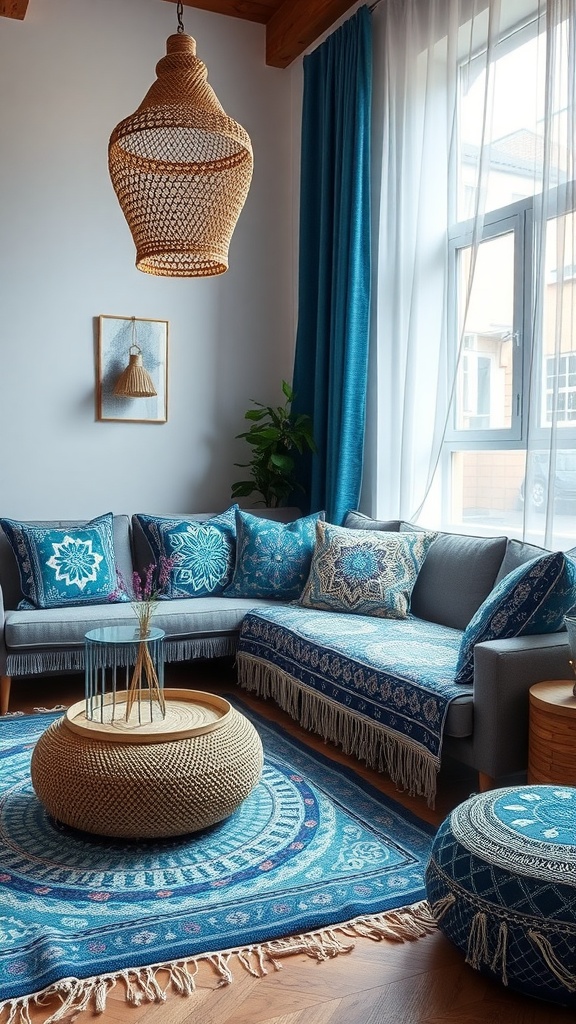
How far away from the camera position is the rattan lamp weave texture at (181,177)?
2566 millimetres

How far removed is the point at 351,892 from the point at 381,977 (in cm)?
31

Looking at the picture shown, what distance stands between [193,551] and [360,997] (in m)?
2.56

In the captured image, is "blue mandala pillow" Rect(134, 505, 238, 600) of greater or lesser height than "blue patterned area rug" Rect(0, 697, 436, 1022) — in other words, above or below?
above

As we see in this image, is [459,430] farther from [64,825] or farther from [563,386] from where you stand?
[64,825]

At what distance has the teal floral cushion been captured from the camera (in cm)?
353

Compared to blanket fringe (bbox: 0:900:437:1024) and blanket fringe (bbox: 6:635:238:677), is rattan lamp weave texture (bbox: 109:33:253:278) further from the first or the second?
blanket fringe (bbox: 0:900:437:1024)

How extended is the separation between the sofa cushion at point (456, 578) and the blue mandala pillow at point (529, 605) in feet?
2.24

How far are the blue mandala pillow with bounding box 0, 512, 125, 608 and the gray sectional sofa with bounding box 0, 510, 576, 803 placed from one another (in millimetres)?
79

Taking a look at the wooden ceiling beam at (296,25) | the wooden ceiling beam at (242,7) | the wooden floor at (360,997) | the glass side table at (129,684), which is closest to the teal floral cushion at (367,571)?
the glass side table at (129,684)

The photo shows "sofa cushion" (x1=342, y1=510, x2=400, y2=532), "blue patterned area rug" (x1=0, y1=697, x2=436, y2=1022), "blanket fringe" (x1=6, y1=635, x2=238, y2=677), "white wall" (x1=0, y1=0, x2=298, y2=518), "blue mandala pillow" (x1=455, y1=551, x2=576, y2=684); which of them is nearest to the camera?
"blue patterned area rug" (x1=0, y1=697, x2=436, y2=1022)

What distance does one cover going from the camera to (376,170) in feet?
13.9

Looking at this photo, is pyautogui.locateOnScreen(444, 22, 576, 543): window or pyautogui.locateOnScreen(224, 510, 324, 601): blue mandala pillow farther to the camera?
pyautogui.locateOnScreen(224, 510, 324, 601): blue mandala pillow

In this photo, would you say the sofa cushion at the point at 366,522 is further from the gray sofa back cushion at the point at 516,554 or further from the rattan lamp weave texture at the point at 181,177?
the rattan lamp weave texture at the point at 181,177

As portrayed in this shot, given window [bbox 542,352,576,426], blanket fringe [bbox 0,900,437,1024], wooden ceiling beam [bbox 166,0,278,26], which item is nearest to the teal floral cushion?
window [bbox 542,352,576,426]
